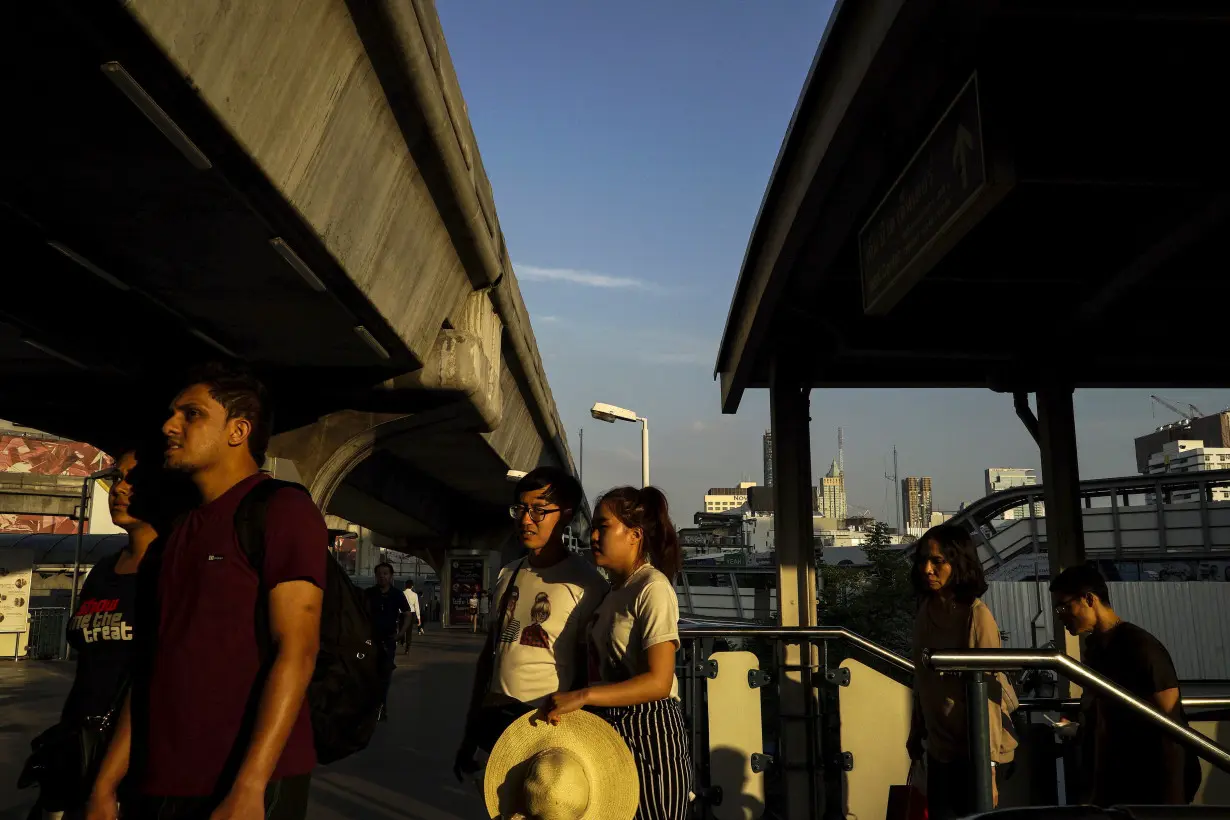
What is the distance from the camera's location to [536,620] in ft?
11.0

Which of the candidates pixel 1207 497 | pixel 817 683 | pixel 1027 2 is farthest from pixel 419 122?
pixel 1207 497

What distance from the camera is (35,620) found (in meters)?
22.2

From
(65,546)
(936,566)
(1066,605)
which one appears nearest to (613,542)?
(936,566)

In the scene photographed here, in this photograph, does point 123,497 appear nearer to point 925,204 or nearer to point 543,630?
point 543,630

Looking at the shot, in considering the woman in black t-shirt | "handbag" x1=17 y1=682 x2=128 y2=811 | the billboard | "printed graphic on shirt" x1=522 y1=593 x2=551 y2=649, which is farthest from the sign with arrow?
the billboard

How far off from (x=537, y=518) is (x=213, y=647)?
4.61ft

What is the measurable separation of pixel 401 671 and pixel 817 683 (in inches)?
510

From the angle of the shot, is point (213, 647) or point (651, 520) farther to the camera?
point (651, 520)

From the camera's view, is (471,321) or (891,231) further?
(471,321)

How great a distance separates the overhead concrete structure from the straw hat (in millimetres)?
2440

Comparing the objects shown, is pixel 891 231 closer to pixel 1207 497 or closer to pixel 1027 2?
pixel 1027 2

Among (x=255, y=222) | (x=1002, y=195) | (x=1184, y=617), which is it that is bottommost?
(x=1184, y=617)

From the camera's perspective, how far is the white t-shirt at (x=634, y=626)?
3.10 metres

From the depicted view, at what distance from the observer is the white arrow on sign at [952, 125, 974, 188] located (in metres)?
3.62
